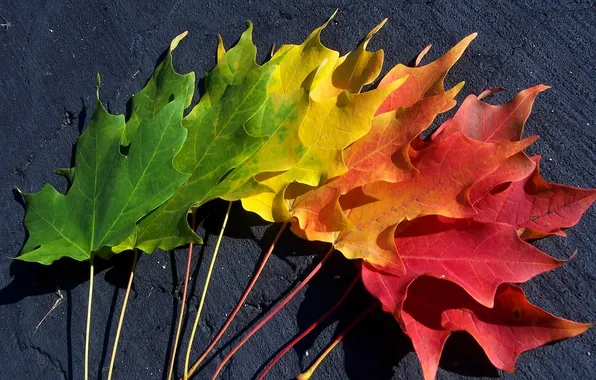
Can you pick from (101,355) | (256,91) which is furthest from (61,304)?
(256,91)

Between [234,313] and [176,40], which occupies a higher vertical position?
[176,40]

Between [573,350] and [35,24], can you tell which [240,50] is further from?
[573,350]

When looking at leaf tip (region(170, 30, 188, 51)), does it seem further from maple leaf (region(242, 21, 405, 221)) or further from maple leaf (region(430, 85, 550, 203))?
maple leaf (region(430, 85, 550, 203))

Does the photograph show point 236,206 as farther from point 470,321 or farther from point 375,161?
point 470,321

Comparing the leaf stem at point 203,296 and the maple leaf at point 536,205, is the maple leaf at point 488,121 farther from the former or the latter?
the leaf stem at point 203,296

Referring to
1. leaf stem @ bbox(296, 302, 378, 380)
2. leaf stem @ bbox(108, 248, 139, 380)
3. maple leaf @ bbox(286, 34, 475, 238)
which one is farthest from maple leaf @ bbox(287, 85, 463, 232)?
leaf stem @ bbox(108, 248, 139, 380)

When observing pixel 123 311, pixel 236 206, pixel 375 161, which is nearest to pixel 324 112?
pixel 375 161

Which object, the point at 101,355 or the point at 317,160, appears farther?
the point at 101,355
